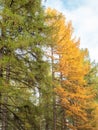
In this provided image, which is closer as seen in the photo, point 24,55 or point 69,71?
point 24,55

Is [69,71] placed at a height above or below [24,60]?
above

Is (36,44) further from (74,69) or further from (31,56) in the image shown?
(74,69)

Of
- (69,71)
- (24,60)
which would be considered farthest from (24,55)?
(69,71)

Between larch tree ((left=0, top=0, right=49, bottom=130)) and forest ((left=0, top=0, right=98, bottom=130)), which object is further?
larch tree ((left=0, top=0, right=49, bottom=130))

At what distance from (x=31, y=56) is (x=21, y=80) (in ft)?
2.89

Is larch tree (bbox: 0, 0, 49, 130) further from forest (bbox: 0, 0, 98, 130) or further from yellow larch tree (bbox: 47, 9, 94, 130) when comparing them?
yellow larch tree (bbox: 47, 9, 94, 130)

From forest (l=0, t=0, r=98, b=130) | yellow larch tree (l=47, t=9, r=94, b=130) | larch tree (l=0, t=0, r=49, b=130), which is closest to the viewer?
forest (l=0, t=0, r=98, b=130)

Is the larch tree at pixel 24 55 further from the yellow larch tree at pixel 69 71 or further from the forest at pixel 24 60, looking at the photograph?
the yellow larch tree at pixel 69 71

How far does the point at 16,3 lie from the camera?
995 centimetres

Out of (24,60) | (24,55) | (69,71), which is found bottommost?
(24,60)

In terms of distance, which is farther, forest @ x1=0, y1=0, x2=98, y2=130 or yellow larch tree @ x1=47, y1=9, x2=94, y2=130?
yellow larch tree @ x1=47, y1=9, x2=94, y2=130

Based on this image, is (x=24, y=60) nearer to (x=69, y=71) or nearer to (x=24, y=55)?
(x=24, y=55)

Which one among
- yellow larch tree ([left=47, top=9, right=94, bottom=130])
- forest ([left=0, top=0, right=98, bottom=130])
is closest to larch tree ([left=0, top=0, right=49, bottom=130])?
forest ([left=0, top=0, right=98, bottom=130])

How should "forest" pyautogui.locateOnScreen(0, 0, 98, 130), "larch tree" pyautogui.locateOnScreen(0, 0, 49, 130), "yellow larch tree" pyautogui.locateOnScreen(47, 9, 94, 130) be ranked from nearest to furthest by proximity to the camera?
1. "forest" pyautogui.locateOnScreen(0, 0, 98, 130)
2. "larch tree" pyautogui.locateOnScreen(0, 0, 49, 130)
3. "yellow larch tree" pyautogui.locateOnScreen(47, 9, 94, 130)
